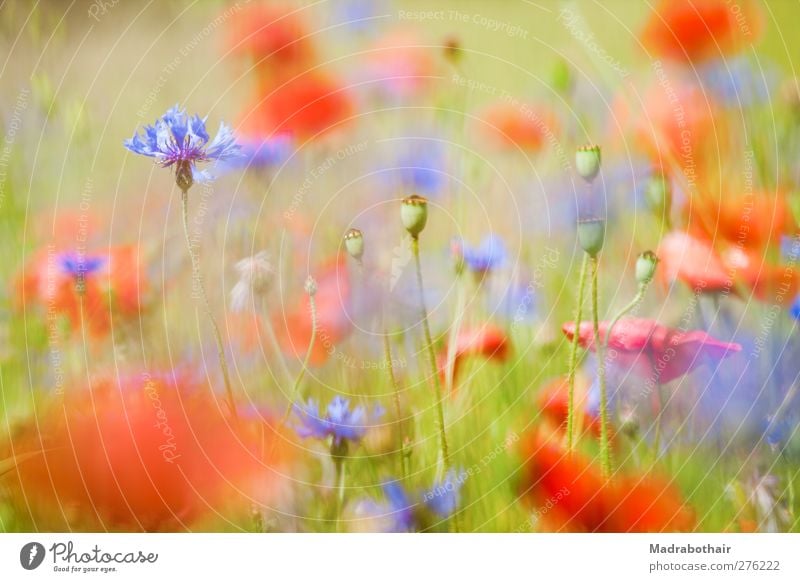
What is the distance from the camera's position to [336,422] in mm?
876

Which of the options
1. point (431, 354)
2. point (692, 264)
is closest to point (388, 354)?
point (431, 354)

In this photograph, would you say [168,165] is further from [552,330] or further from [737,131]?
[737,131]

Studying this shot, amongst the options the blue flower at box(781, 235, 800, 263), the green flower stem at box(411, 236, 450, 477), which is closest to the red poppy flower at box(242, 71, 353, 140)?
the green flower stem at box(411, 236, 450, 477)

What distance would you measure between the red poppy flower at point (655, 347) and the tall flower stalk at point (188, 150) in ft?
0.87

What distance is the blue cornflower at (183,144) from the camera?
0.86m

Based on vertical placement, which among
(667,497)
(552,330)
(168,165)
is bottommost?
(667,497)

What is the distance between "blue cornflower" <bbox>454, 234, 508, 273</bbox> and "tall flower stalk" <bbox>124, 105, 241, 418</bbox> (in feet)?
0.60

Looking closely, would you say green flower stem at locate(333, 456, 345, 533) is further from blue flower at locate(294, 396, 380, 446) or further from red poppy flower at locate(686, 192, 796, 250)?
red poppy flower at locate(686, 192, 796, 250)

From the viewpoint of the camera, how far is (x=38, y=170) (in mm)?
903

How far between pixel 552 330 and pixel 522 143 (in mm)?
141

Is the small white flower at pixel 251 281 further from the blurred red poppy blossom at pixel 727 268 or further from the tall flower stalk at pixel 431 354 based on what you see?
the blurred red poppy blossom at pixel 727 268

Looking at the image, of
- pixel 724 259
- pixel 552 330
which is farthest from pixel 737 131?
pixel 552 330

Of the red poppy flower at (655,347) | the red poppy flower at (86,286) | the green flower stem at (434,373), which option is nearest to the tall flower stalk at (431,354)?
the green flower stem at (434,373)

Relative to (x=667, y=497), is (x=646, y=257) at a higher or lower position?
higher
